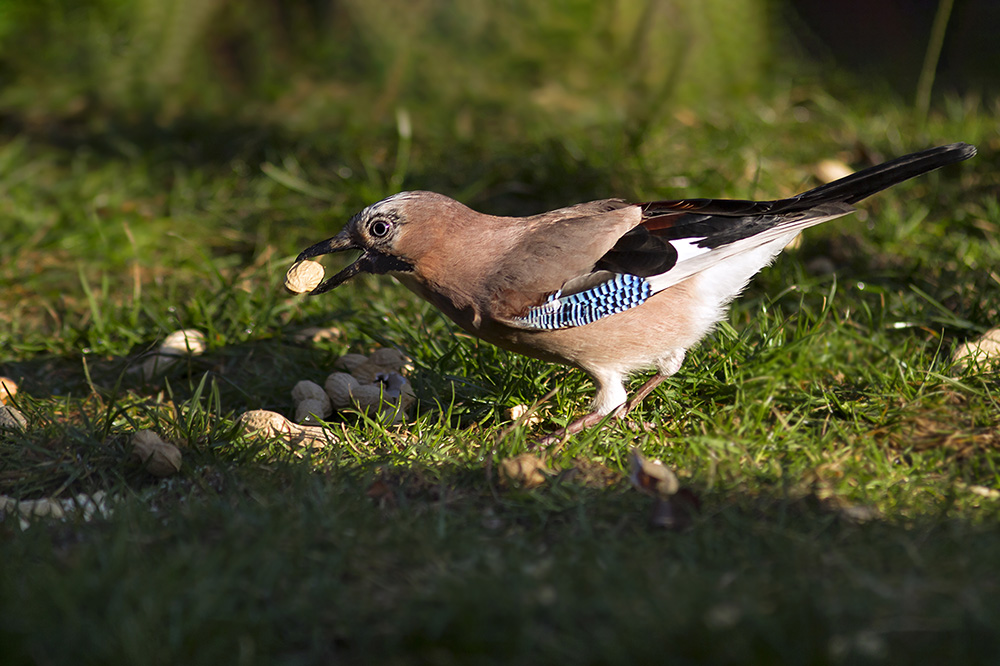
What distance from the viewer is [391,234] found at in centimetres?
371

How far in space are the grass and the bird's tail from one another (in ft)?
1.79

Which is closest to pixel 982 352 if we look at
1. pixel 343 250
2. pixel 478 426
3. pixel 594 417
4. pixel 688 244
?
pixel 688 244

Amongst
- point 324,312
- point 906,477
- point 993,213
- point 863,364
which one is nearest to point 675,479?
point 906,477

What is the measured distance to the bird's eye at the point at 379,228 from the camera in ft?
12.2

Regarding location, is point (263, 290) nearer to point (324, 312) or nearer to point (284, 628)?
point (324, 312)

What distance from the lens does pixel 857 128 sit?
6.45 meters

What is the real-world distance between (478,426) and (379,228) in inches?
35.6

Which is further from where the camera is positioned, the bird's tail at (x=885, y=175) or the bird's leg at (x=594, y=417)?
the bird's tail at (x=885, y=175)

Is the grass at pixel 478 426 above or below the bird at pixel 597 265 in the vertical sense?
below

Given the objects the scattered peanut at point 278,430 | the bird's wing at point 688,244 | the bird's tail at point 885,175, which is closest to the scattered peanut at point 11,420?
the scattered peanut at point 278,430

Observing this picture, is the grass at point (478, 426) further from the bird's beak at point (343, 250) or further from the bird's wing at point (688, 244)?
the bird's beak at point (343, 250)

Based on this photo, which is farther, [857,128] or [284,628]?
[857,128]

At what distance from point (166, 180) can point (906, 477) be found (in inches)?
202

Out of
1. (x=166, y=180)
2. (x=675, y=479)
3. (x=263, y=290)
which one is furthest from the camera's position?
(x=166, y=180)
